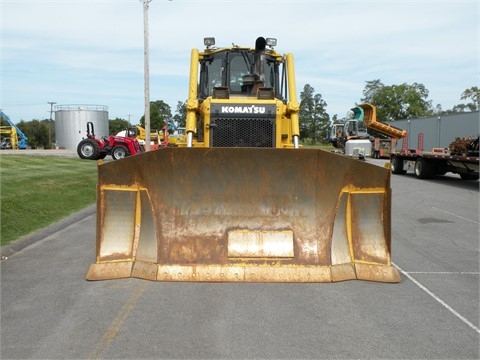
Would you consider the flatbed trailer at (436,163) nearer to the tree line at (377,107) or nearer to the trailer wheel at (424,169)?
the trailer wheel at (424,169)

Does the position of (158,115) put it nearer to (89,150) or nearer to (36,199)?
(89,150)

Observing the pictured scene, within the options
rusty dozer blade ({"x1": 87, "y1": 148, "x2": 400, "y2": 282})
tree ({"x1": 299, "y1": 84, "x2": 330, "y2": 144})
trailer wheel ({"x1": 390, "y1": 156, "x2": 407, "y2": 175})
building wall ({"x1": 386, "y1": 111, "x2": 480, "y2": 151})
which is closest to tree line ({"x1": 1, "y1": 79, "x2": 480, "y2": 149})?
tree ({"x1": 299, "y1": 84, "x2": 330, "y2": 144})

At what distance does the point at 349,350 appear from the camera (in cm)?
389

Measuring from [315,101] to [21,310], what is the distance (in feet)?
343

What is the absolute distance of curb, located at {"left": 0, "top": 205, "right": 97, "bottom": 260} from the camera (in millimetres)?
7305

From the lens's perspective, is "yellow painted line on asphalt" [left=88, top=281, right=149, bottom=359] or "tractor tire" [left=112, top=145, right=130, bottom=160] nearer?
"yellow painted line on asphalt" [left=88, top=281, right=149, bottom=359]

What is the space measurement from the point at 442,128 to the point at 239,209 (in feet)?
143

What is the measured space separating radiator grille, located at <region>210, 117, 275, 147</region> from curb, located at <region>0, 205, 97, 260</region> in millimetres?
3527

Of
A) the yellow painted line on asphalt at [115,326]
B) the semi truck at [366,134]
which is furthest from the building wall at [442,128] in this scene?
the yellow painted line on asphalt at [115,326]

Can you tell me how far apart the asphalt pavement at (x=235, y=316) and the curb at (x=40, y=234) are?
511 mm

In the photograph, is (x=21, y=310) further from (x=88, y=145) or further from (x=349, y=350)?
(x=88, y=145)

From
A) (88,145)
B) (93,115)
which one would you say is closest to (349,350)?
(88,145)

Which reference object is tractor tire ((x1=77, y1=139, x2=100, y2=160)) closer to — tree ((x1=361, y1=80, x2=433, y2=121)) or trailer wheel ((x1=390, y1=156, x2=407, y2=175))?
trailer wheel ((x1=390, y1=156, x2=407, y2=175))

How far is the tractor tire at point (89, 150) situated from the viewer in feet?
94.7
